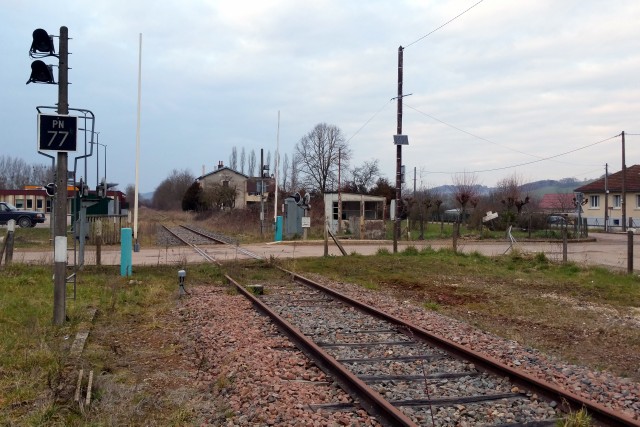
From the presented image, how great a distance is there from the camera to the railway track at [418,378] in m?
5.26

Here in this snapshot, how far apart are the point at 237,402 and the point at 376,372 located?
1.73 metres

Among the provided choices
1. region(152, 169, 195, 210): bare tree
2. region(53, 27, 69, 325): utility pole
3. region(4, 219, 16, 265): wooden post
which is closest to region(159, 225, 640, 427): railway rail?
region(53, 27, 69, 325): utility pole

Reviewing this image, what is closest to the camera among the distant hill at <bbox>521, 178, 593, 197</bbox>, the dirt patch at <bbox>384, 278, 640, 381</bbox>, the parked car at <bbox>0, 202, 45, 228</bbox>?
the dirt patch at <bbox>384, 278, 640, 381</bbox>

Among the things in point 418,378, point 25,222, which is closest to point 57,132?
point 418,378

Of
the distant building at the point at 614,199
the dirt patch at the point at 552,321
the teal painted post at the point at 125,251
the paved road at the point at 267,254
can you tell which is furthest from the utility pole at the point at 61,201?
the distant building at the point at 614,199

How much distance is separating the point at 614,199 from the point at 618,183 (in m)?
1.73

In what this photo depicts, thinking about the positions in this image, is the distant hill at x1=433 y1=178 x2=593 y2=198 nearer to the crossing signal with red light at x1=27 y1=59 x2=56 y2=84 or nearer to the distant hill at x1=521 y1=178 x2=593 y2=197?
the distant hill at x1=521 y1=178 x2=593 y2=197

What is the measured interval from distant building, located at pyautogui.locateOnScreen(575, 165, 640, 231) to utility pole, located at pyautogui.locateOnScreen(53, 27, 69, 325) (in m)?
56.1

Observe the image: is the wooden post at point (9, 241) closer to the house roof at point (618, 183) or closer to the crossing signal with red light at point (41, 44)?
the crossing signal with red light at point (41, 44)

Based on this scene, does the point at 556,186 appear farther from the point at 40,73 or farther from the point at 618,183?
the point at 40,73

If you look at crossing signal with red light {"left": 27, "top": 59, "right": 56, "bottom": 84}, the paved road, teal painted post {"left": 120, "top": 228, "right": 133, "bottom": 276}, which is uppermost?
crossing signal with red light {"left": 27, "top": 59, "right": 56, "bottom": 84}

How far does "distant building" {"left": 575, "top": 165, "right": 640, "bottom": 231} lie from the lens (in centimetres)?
6088

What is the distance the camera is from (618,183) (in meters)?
64.0

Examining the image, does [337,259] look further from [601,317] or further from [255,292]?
[601,317]
